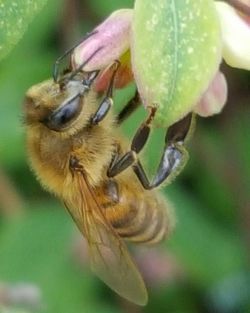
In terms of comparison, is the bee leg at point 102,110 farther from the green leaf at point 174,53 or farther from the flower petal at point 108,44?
the green leaf at point 174,53

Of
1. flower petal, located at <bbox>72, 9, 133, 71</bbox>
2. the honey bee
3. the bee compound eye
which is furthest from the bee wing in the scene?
flower petal, located at <bbox>72, 9, 133, 71</bbox>

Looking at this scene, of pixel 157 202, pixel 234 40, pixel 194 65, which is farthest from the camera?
pixel 157 202

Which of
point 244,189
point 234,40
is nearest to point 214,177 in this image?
point 244,189

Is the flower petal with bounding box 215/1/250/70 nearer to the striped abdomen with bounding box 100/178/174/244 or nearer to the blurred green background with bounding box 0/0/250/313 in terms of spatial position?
the striped abdomen with bounding box 100/178/174/244

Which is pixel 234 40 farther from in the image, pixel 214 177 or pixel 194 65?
pixel 214 177

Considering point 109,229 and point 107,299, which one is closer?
point 109,229

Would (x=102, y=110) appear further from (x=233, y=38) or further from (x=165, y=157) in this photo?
(x=233, y=38)
